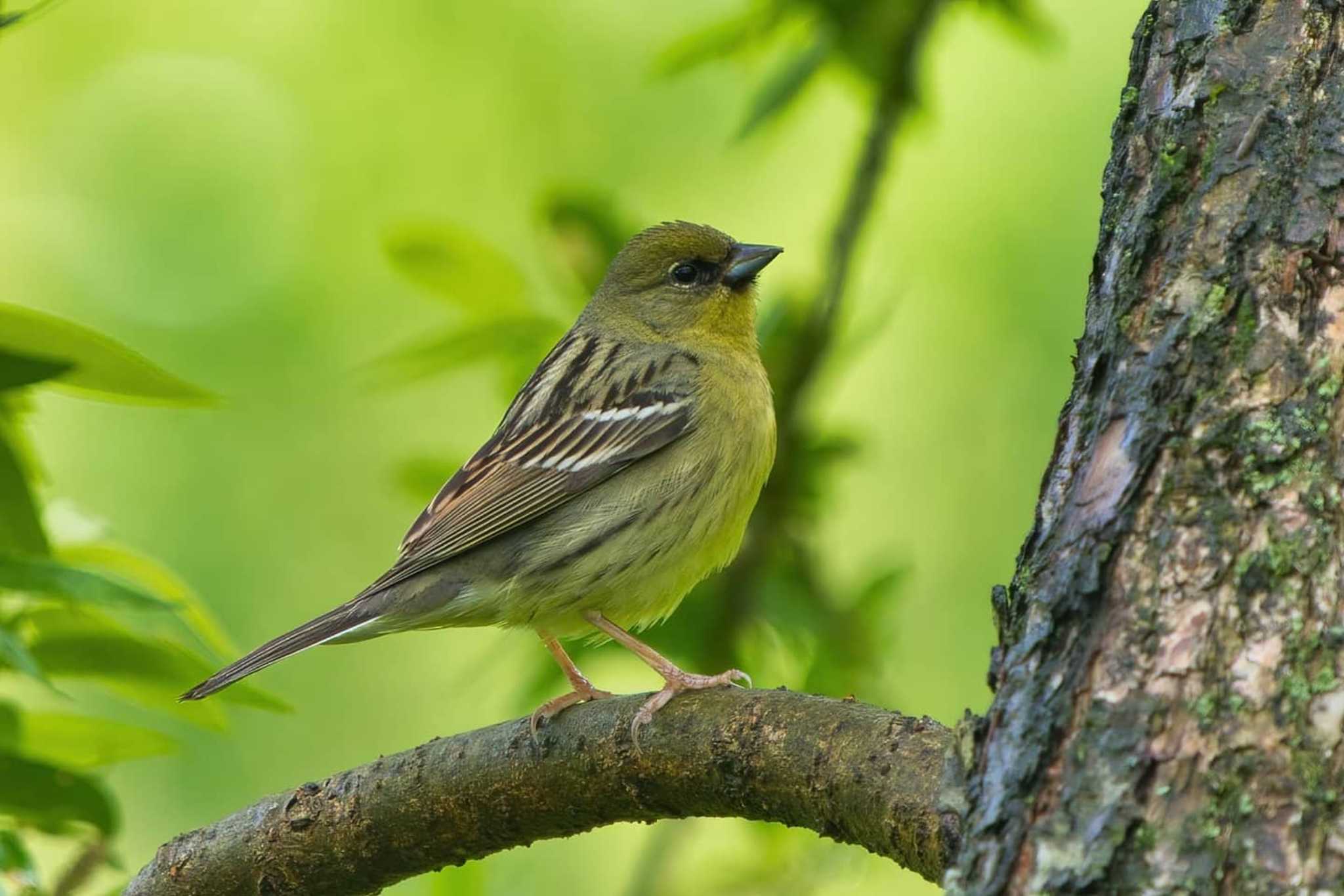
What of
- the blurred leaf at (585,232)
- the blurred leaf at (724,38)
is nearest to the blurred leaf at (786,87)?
the blurred leaf at (724,38)

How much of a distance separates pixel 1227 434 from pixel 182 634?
2228mm

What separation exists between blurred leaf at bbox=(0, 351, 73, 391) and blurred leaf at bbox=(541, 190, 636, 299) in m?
2.57

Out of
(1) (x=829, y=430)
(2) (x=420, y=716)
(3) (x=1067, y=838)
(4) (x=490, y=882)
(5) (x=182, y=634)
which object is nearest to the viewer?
(3) (x=1067, y=838)

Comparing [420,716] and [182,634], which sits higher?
[420,716]

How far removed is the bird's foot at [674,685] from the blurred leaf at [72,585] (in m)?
1.15

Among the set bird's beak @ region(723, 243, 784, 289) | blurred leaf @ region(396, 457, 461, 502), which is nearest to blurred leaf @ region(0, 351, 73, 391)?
blurred leaf @ region(396, 457, 461, 502)

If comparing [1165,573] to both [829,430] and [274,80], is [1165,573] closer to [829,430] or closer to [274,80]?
[829,430]

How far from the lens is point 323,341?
9.16 meters

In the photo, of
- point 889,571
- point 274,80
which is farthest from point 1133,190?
point 274,80

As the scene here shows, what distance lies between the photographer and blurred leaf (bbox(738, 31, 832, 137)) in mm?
5227

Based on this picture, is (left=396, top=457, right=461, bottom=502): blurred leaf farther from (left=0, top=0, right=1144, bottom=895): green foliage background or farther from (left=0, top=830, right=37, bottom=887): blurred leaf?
(left=0, top=830, right=37, bottom=887): blurred leaf

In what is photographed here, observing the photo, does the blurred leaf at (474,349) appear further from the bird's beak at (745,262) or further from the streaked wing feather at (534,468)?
the bird's beak at (745,262)

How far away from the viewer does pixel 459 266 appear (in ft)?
18.5

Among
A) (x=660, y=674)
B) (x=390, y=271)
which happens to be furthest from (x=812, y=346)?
(x=390, y=271)
